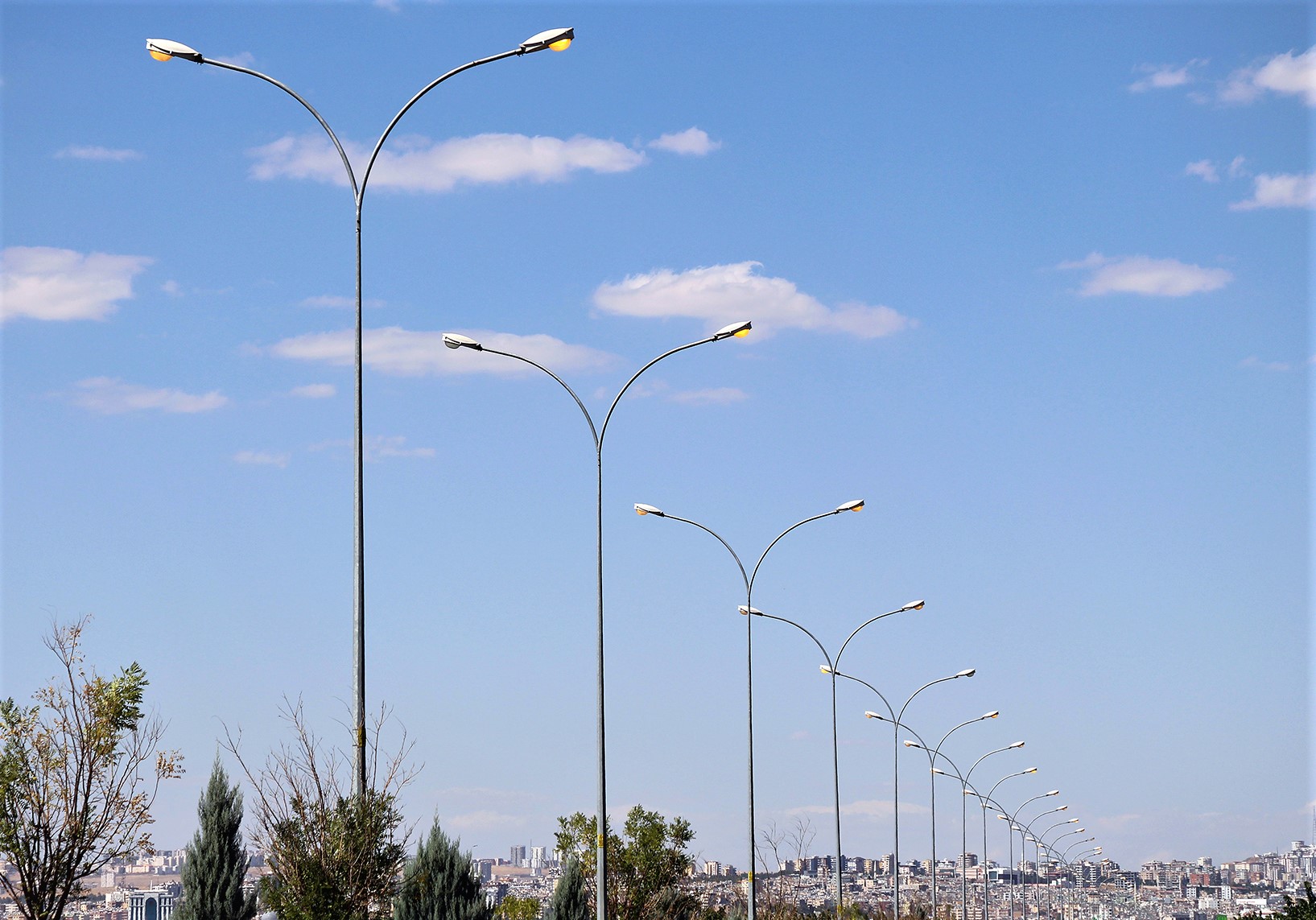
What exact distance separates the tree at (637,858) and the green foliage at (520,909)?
1571 millimetres

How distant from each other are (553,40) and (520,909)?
2711cm

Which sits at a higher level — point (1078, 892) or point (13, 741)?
point (13, 741)

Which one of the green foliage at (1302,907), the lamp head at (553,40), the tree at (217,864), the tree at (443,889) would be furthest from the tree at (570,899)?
the lamp head at (553,40)

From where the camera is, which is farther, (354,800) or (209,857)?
(209,857)

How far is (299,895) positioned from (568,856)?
20646mm

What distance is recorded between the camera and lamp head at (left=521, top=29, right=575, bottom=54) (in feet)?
65.0

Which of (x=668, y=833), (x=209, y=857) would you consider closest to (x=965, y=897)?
(x=668, y=833)

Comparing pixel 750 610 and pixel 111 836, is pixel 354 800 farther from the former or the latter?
pixel 750 610

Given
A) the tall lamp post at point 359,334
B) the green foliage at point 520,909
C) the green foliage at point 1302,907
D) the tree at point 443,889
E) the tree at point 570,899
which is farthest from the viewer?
the green foliage at point 520,909

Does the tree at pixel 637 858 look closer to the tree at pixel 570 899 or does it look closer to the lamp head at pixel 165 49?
the tree at pixel 570 899

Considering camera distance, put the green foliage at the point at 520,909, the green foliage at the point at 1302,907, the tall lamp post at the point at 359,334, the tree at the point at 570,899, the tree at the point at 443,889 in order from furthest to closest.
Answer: the green foliage at the point at 520,909, the tree at the point at 570,899, the green foliage at the point at 1302,907, the tree at the point at 443,889, the tall lamp post at the point at 359,334

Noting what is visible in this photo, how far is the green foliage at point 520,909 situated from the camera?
4034 centimetres

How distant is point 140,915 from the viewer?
32.3m

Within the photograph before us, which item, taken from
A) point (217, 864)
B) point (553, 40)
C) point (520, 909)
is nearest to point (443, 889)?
point (217, 864)
